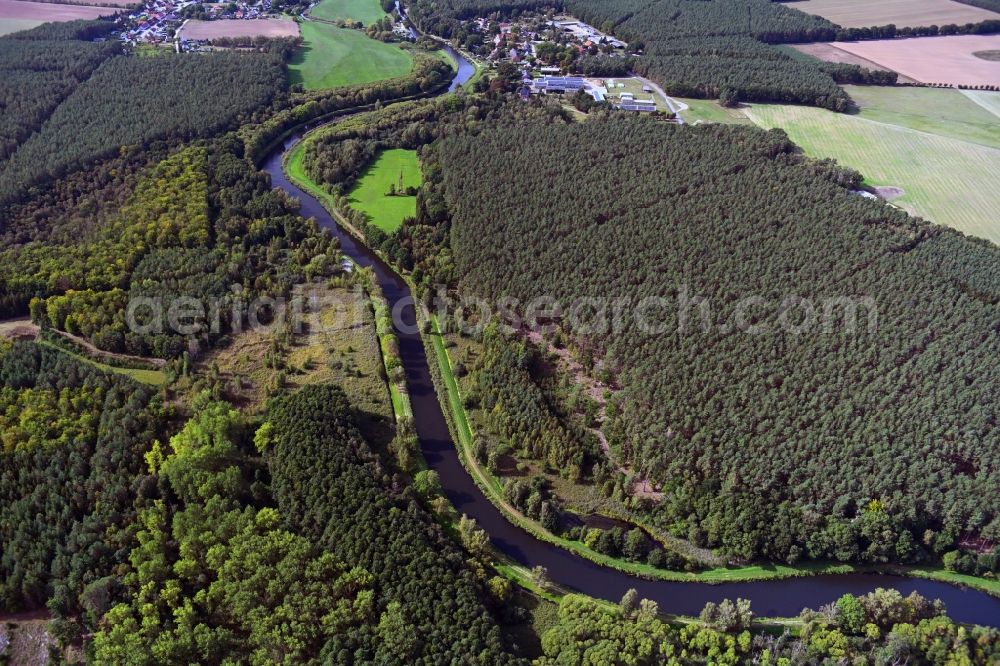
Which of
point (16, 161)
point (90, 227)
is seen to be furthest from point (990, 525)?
point (16, 161)

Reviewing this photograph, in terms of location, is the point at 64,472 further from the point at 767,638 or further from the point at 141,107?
the point at 141,107

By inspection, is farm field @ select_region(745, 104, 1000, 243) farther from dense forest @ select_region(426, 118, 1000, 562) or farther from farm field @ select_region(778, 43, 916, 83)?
farm field @ select_region(778, 43, 916, 83)

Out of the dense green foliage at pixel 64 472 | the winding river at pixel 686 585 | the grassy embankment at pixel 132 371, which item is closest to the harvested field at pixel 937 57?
the winding river at pixel 686 585

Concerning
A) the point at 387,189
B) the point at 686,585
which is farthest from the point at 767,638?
the point at 387,189

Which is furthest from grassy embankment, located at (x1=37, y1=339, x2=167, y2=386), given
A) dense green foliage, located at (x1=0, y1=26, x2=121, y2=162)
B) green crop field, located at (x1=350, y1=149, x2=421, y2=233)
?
dense green foliage, located at (x1=0, y1=26, x2=121, y2=162)

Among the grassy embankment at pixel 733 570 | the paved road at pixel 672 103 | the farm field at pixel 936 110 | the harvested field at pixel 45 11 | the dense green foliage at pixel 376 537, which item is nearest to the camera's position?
the dense green foliage at pixel 376 537

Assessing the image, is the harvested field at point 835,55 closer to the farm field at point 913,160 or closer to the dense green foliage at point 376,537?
the farm field at point 913,160

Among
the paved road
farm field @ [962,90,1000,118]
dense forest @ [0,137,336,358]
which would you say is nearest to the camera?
dense forest @ [0,137,336,358]
